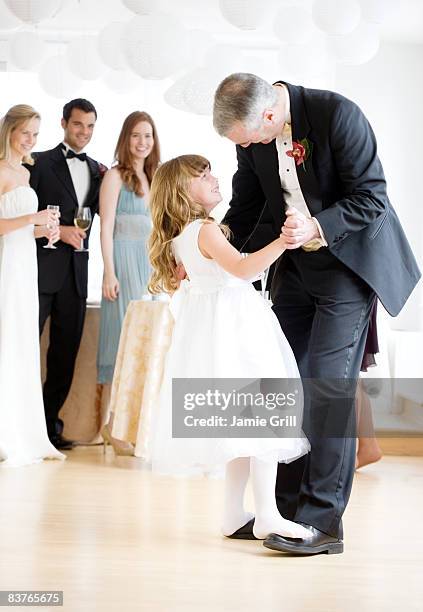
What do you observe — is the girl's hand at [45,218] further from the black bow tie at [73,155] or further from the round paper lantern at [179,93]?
the round paper lantern at [179,93]

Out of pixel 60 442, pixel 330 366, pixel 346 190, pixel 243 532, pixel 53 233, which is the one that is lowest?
pixel 60 442

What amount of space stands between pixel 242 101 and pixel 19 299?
2.32m

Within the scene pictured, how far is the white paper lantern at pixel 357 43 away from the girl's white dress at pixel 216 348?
2637mm

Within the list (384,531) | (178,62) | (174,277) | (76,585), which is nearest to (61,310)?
(178,62)

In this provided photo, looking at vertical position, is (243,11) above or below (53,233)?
above

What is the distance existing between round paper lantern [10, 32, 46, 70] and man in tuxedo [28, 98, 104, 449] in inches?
26.2

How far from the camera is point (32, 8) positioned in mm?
4617

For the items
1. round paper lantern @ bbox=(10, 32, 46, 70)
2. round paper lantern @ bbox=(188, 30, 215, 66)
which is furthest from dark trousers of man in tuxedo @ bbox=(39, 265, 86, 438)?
round paper lantern @ bbox=(188, 30, 215, 66)

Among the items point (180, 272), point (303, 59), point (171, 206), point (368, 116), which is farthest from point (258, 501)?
point (368, 116)

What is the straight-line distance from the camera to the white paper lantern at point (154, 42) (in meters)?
4.67

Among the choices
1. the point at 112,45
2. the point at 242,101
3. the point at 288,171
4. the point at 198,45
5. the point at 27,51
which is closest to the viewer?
the point at 242,101

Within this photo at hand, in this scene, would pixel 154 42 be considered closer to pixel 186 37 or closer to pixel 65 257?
pixel 186 37

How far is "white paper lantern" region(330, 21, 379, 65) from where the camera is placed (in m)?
5.38

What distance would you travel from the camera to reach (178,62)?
4.76m
